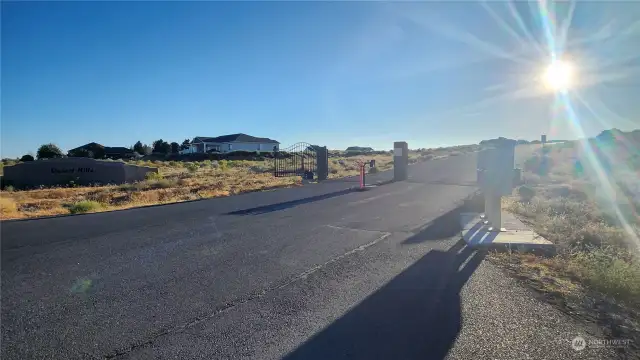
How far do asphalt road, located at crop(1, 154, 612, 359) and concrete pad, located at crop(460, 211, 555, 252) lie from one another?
0.39 metres

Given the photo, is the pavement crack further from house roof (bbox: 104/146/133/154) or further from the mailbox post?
house roof (bbox: 104/146/133/154)

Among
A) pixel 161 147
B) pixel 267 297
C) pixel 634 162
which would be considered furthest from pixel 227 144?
pixel 267 297

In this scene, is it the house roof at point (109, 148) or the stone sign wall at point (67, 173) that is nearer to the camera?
the stone sign wall at point (67, 173)

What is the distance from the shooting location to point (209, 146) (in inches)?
3378

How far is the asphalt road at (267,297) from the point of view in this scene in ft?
11.3

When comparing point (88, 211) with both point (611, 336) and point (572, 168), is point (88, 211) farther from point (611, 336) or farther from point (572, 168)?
point (572, 168)

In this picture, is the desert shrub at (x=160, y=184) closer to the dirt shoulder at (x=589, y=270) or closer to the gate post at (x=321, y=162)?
the gate post at (x=321, y=162)

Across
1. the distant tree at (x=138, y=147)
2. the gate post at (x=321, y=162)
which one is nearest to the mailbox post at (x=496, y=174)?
the gate post at (x=321, y=162)

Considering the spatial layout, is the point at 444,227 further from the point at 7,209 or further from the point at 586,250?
the point at 7,209

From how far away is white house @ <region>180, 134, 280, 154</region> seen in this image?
84.1 m

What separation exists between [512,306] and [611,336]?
91cm

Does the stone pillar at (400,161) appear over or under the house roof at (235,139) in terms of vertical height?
under

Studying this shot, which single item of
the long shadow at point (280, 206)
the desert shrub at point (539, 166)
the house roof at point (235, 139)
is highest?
the house roof at point (235, 139)

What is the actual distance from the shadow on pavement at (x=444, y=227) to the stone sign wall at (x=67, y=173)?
24743 mm
